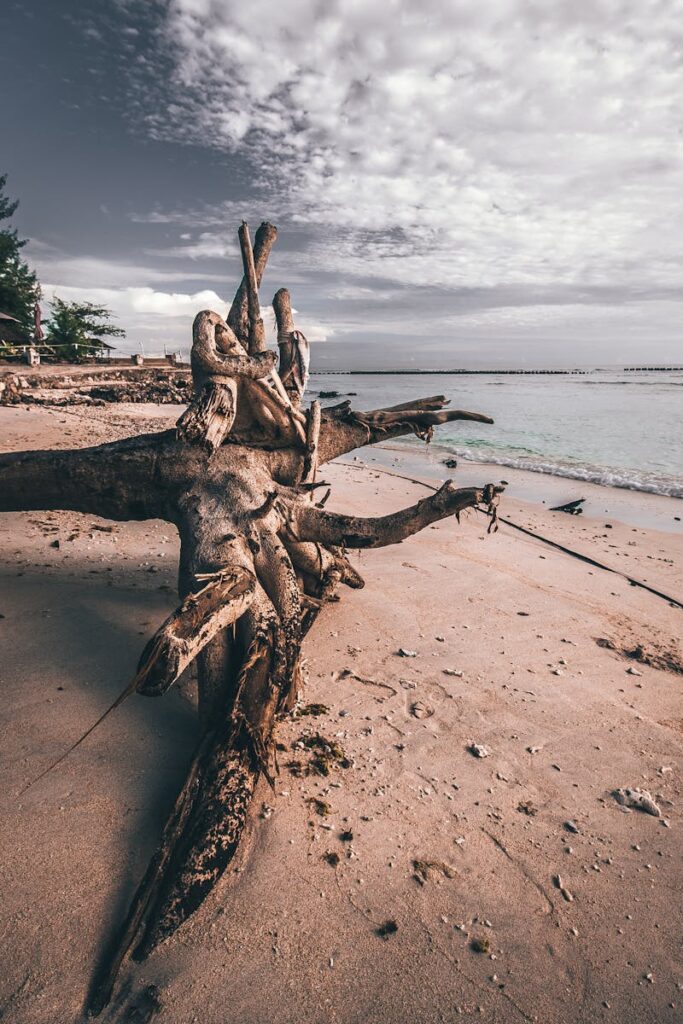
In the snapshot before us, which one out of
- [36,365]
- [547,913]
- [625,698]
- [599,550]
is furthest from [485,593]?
[36,365]

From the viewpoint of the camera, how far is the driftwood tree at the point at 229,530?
264 centimetres

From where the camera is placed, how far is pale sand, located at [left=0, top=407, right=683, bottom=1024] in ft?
7.39

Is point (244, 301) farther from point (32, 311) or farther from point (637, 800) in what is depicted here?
point (32, 311)

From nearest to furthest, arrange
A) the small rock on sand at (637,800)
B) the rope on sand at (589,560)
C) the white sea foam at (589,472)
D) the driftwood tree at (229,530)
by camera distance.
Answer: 1. the driftwood tree at (229,530)
2. the small rock on sand at (637,800)
3. the rope on sand at (589,560)
4. the white sea foam at (589,472)

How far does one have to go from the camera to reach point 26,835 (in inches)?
106

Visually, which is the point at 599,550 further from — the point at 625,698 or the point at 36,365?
the point at 36,365

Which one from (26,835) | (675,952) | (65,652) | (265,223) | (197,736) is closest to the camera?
(675,952)

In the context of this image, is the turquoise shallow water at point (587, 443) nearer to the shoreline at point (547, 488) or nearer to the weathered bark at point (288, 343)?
the shoreline at point (547, 488)

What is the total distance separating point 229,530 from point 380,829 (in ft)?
7.86

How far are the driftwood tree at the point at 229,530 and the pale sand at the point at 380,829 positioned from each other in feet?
0.61

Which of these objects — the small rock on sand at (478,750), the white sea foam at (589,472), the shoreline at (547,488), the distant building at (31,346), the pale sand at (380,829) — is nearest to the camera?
the pale sand at (380,829)

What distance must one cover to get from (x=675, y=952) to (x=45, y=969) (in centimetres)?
289

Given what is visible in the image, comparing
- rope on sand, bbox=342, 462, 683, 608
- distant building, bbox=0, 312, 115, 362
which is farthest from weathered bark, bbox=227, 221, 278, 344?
distant building, bbox=0, 312, 115, 362

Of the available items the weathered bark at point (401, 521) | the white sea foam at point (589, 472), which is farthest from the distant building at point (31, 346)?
the weathered bark at point (401, 521)
